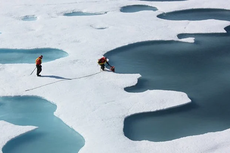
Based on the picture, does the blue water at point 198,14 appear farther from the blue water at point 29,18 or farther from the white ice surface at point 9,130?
the white ice surface at point 9,130

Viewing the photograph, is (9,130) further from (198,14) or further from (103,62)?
(198,14)

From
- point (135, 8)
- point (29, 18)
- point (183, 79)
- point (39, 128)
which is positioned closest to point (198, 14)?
point (135, 8)

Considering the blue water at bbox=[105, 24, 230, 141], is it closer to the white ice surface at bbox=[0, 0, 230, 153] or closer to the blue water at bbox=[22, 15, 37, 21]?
the white ice surface at bbox=[0, 0, 230, 153]

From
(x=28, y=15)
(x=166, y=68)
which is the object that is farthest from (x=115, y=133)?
(x=28, y=15)

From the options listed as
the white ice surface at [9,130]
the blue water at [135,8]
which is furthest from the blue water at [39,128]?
the blue water at [135,8]

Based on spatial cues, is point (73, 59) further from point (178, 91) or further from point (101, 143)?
point (101, 143)

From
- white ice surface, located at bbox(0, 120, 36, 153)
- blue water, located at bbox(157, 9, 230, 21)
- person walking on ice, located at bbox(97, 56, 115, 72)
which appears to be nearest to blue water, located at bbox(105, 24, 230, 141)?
person walking on ice, located at bbox(97, 56, 115, 72)

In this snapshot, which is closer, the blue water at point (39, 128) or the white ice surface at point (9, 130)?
the blue water at point (39, 128)
